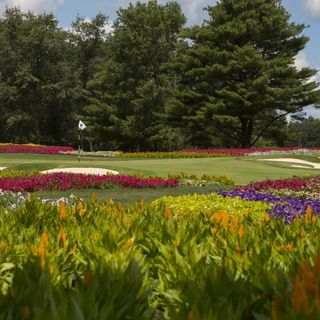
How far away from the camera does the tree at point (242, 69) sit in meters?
43.2

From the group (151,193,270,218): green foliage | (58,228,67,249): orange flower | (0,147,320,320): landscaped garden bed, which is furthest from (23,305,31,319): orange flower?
(151,193,270,218): green foliage

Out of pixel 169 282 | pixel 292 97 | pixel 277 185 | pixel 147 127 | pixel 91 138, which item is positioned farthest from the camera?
pixel 91 138

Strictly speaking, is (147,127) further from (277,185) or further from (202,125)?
(277,185)

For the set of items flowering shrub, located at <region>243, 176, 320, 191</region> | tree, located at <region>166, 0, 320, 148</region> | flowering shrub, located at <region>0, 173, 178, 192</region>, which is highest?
tree, located at <region>166, 0, 320, 148</region>

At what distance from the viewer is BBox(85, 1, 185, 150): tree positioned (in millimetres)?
52219

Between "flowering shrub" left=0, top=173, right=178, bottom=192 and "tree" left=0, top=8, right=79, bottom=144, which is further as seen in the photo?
"tree" left=0, top=8, right=79, bottom=144

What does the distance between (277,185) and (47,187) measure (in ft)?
20.7

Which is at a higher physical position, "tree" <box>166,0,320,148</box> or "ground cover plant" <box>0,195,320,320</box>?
"tree" <box>166,0,320,148</box>

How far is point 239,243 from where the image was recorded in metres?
4.00

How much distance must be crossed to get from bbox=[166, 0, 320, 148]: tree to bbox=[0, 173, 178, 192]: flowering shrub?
86.2 ft

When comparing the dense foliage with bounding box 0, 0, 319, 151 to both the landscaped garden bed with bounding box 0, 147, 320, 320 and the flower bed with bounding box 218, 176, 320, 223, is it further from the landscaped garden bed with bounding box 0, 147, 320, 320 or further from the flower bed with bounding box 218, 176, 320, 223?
the landscaped garden bed with bounding box 0, 147, 320, 320

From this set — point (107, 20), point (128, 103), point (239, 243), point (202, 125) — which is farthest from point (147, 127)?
point (239, 243)

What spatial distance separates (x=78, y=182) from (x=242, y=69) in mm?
30912

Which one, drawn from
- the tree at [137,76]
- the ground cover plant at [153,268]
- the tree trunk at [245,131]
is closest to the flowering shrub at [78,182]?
the ground cover plant at [153,268]
